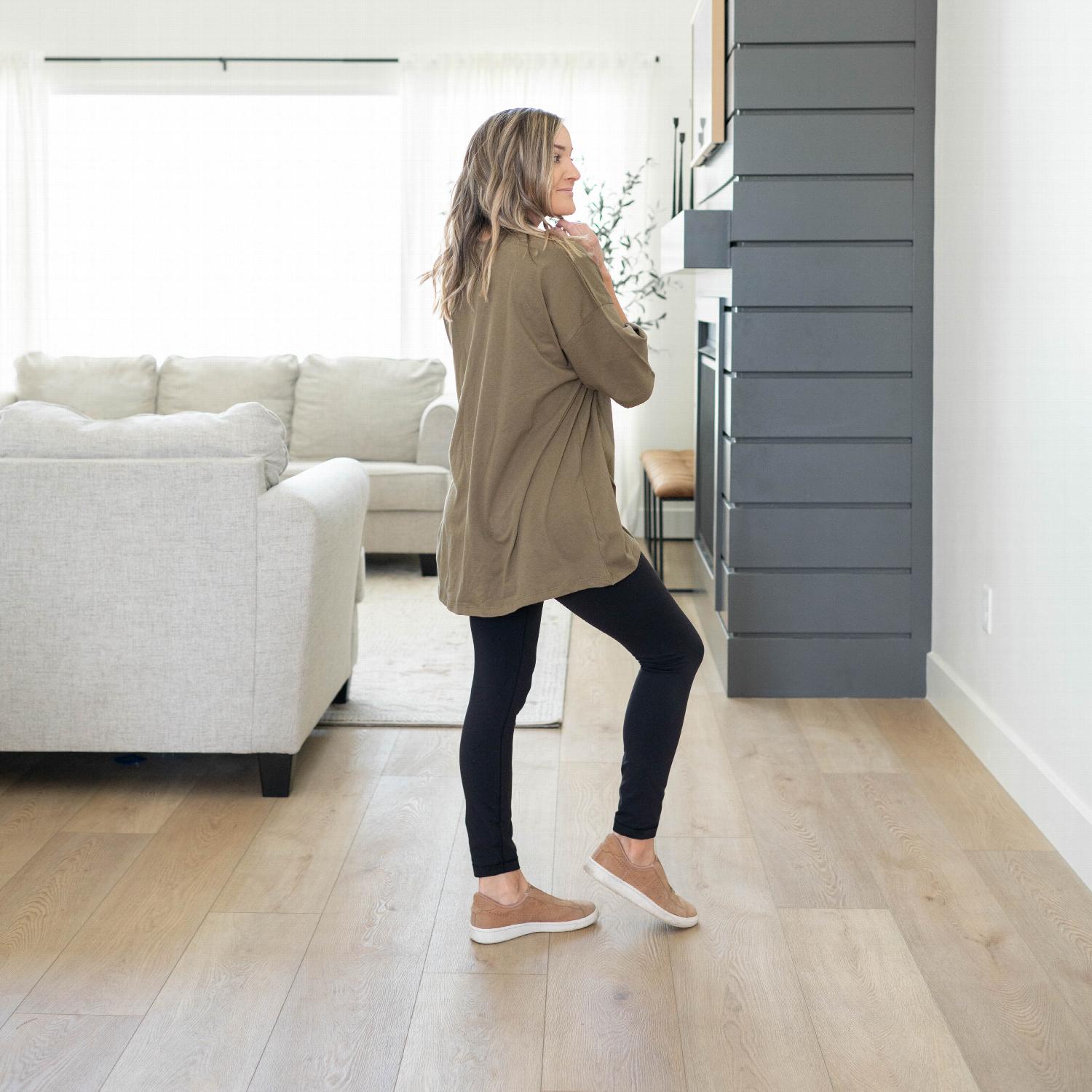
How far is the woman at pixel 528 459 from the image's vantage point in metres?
1.74

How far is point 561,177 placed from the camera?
1781 millimetres

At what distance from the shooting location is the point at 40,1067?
163cm

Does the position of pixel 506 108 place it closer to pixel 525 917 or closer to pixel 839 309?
pixel 839 309

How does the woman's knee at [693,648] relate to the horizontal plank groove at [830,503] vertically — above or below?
below

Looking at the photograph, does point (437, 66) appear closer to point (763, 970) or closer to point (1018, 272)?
point (1018, 272)

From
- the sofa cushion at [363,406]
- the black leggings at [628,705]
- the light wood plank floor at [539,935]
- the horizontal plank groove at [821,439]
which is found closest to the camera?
the light wood plank floor at [539,935]

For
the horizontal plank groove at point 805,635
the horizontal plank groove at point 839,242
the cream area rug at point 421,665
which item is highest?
the horizontal plank groove at point 839,242

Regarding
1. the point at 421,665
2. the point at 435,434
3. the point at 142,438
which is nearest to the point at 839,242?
the point at 421,665

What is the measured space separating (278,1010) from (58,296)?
5215mm

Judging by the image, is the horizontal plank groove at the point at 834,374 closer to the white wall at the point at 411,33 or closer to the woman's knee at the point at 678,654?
the woman's knee at the point at 678,654

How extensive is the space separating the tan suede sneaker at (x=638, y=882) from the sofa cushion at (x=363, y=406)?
11.9ft

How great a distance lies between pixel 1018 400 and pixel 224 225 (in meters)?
4.62

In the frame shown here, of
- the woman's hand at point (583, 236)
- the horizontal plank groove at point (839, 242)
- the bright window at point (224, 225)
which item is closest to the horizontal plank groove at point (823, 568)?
the horizontal plank groove at point (839, 242)

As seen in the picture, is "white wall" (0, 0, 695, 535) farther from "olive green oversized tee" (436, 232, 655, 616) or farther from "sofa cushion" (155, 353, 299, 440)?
"olive green oversized tee" (436, 232, 655, 616)
